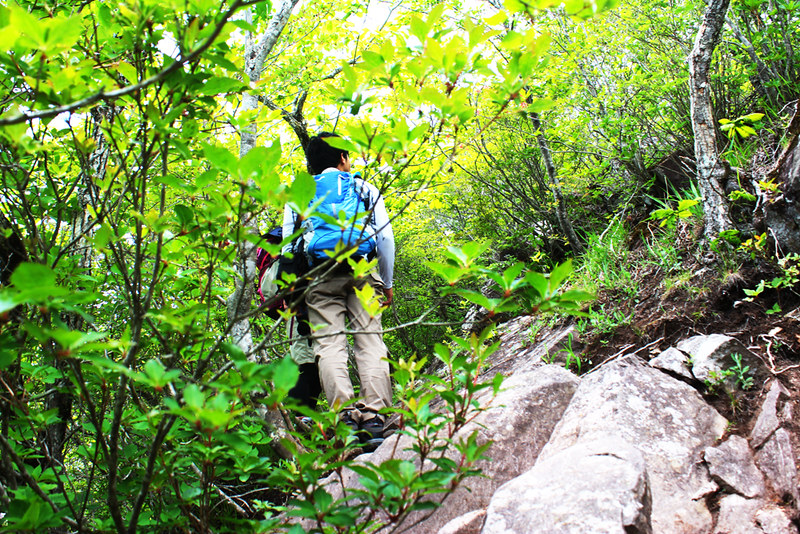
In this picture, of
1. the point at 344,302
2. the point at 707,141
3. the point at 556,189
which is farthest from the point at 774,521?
the point at 556,189

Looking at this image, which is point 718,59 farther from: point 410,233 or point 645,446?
point 410,233

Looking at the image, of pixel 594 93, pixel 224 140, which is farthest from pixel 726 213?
pixel 224 140

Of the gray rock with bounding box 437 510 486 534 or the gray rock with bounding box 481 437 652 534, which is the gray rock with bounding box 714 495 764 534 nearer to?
the gray rock with bounding box 481 437 652 534

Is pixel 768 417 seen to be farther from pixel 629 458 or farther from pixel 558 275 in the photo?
pixel 558 275

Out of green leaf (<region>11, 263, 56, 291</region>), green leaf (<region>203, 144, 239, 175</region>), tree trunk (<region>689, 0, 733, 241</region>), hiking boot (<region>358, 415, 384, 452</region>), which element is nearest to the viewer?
green leaf (<region>11, 263, 56, 291</region>)

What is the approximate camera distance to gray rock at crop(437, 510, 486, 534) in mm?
1818

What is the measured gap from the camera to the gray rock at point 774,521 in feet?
5.60

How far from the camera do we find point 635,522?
1468mm

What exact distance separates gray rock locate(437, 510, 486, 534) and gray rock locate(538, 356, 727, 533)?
1.78 feet

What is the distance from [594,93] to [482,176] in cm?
171

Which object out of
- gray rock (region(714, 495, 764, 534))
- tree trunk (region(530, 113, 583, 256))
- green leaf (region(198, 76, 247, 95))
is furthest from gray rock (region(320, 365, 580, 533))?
tree trunk (region(530, 113, 583, 256))

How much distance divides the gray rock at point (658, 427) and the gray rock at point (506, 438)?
3.9 inches

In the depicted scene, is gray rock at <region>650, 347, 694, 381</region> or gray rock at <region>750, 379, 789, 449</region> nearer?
gray rock at <region>750, 379, 789, 449</region>

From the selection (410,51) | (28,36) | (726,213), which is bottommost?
(726,213)
